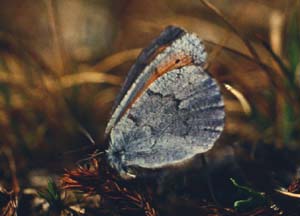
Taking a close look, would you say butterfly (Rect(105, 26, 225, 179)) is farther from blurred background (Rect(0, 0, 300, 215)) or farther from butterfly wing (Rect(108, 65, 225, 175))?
blurred background (Rect(0, 0, 300, 215))

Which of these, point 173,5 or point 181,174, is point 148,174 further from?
point 173,5

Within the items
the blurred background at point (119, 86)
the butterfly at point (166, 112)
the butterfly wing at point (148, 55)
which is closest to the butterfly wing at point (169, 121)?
the butterfly at point (166, 112)

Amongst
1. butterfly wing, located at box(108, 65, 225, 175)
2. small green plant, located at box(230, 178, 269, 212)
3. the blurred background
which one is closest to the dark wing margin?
butterfly wing, located at box(108, 65, 225, 175)

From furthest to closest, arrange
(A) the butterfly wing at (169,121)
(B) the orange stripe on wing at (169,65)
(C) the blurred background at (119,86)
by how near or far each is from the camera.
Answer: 1. (C) the blurred background at (119,86)
2. (B) the orange stripe on wing at (169,65)
3. (A) the butterfly wing at (169,121)

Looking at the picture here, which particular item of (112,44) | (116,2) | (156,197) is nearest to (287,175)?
(156,197)

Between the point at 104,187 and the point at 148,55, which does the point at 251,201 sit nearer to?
the point at 104,187

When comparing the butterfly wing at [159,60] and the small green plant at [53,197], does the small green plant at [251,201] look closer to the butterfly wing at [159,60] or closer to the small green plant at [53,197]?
the butterfly wing at [159,60]

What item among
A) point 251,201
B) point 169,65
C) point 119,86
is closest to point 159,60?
point 169,65
